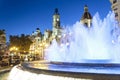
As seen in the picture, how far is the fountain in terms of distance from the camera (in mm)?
9297

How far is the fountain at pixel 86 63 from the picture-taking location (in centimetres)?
930

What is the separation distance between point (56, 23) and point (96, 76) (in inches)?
4171

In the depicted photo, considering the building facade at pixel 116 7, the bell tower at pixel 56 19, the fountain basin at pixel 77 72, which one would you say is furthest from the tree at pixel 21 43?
the fountain basin at pixel 77 72

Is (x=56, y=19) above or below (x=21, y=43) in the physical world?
above

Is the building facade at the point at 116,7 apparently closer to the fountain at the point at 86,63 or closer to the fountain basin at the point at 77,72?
the fountain at the point at 86,63

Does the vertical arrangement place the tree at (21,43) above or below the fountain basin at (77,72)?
above

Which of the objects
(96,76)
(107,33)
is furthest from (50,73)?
(107,33)

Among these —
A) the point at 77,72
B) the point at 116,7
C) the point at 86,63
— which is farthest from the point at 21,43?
the point at 77,72

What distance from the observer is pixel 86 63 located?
40.4ft

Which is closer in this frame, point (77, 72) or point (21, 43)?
point (77, 72)

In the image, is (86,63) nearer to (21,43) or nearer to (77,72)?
(77,72)

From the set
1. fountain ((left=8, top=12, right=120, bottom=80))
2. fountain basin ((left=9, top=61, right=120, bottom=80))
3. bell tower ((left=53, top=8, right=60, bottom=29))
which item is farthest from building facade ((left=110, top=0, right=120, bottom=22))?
bell tower ((left=53, top=8, right=60, bottom=29))

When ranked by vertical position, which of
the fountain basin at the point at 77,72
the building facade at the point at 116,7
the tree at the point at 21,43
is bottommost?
the fountain basin at the point at 77,72

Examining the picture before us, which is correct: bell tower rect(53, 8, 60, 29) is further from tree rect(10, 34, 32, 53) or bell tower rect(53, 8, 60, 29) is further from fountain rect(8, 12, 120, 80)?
fountain rect(8, 12, 120, 80)
